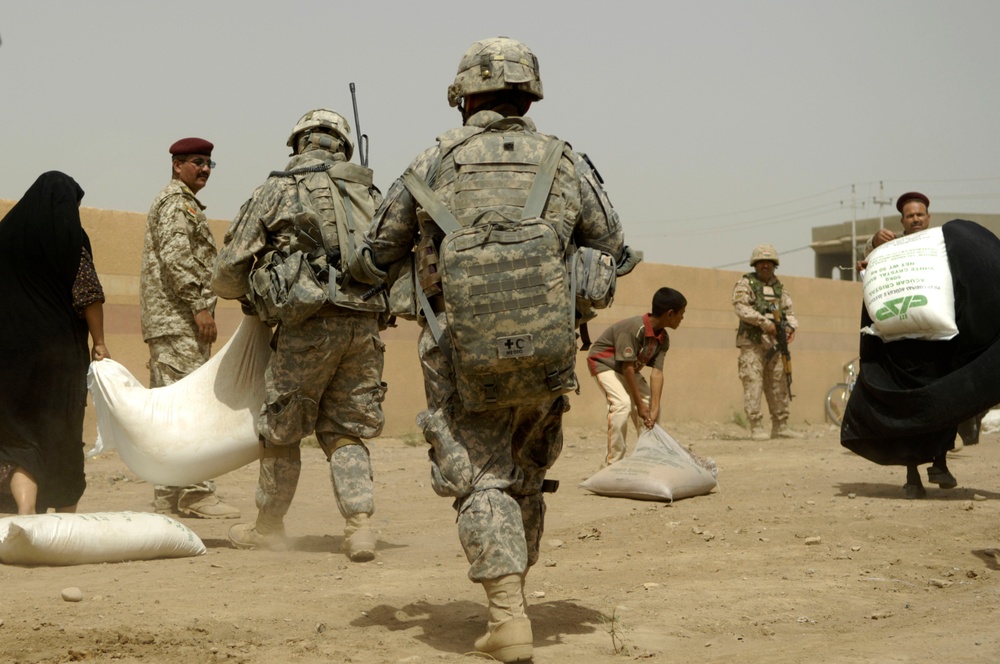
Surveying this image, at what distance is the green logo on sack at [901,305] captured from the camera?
22.9ft

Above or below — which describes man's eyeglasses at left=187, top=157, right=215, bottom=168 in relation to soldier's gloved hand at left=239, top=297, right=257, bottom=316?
above

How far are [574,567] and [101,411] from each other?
7.92ft

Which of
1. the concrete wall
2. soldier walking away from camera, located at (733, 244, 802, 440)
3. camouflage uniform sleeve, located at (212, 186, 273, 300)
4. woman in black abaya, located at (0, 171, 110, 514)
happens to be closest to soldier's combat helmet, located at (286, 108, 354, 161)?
camouflage uniform sleeve, located at (212, 186, 273, 300)

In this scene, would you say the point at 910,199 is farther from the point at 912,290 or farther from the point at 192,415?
the point at 192,415

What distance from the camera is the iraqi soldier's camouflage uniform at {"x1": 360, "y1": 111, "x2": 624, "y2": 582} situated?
3650 millimetres

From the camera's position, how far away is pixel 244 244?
18.1 feet

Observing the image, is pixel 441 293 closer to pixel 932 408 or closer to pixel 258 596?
pixel 258 596

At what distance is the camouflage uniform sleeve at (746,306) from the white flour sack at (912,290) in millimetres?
5269

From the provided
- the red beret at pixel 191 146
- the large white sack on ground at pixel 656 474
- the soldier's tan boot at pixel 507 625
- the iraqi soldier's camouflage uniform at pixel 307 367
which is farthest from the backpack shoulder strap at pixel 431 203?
the large white sack on ground at pixel 656 474

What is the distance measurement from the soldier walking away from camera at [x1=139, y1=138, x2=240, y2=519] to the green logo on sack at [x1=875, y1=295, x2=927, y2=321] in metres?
3.86

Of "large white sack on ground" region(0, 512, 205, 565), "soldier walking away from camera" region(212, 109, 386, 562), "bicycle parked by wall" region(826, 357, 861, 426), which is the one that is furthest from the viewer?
"bicycle parked by wall" region(826, 357, 861, 426)

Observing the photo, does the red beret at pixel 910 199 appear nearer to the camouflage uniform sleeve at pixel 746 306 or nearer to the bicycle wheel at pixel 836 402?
the camouflage uniform sleeve at pixel 746 306

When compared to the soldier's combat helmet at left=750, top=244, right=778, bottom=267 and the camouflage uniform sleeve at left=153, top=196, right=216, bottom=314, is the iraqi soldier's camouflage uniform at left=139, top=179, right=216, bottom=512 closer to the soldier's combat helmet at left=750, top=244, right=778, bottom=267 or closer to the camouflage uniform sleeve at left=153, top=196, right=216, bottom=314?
the camouflage uniform sleeve at left=153, top=196, right=216, bottom=314

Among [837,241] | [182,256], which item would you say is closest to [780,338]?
[182,256]
